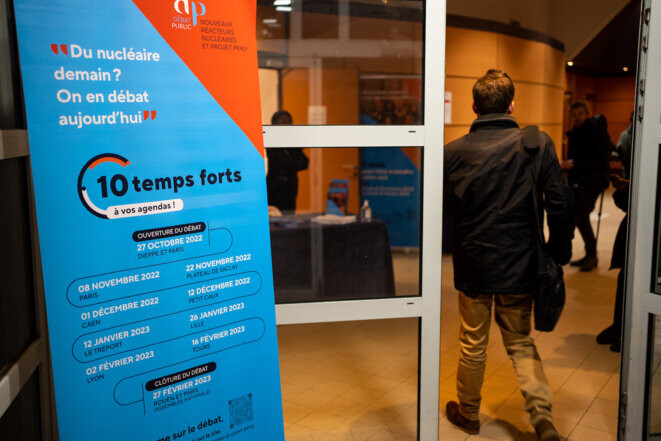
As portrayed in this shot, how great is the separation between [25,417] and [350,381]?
1746 millimetres

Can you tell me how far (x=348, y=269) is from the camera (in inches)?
92.0

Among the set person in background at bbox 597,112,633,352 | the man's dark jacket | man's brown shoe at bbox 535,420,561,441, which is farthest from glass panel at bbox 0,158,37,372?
person in background at bbox 597,112,633,352

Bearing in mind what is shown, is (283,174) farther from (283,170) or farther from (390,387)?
(390,387)

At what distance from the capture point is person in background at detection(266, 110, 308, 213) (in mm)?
2197

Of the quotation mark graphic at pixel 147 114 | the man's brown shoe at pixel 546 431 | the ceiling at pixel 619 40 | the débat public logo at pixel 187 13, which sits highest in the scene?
the ceiling at pixel 619 40

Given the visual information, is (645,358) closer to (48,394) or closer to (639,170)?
(639,170)

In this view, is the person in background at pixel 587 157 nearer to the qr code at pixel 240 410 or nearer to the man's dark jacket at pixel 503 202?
the man's dark jacket at pixel 503 202

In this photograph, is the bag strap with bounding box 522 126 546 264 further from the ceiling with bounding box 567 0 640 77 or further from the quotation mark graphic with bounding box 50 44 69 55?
the ceiling with bounding box 567 0 640 77

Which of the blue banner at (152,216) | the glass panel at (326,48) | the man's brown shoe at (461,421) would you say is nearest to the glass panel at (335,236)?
the glass panel at (326,48)

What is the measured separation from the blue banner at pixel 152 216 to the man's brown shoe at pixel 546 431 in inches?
53.1

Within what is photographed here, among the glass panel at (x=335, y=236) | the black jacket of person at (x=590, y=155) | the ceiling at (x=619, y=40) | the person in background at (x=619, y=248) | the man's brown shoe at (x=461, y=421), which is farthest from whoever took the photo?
the ceiling at (x=619, y=40)

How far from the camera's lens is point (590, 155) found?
5844mm

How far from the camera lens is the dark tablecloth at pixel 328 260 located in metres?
2.29

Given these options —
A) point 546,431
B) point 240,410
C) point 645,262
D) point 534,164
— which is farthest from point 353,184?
point 546,431
